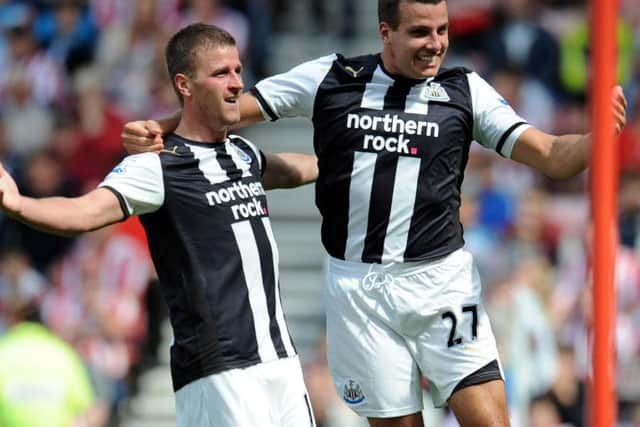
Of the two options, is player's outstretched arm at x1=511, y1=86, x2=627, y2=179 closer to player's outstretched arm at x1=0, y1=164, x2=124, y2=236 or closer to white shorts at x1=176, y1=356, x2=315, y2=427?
white shorts at x1=176, y1=356, x2=315, y2=427

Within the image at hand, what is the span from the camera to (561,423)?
12172mm

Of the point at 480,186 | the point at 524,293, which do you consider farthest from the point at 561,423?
the point at 480,186

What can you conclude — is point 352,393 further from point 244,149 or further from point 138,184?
point 138,184

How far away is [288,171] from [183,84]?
0.81m

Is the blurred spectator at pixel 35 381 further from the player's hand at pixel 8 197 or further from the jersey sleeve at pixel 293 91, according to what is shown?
the player's hand at pixel 8 197

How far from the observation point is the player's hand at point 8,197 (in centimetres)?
625

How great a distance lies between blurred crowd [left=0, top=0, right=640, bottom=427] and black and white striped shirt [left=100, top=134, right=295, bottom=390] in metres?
5.48

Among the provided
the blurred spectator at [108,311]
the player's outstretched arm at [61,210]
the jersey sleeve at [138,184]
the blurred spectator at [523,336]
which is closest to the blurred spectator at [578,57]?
the blurred spectator at [523,336]

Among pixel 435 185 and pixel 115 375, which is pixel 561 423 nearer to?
pixel 115 375

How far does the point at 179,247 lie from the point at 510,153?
155cm

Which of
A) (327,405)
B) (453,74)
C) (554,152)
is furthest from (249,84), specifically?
(554,152)

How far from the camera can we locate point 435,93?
24.6 ft

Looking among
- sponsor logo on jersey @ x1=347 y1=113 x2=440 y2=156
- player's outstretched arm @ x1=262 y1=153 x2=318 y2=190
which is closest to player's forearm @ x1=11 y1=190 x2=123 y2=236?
player's outstretched arm @ x1=262 y1=153 x2=318 y2=190

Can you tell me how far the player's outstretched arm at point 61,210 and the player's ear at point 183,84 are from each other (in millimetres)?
643
